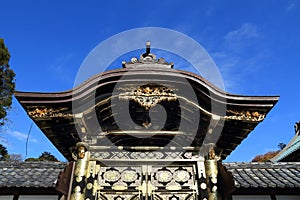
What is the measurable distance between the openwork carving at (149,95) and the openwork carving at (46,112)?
4.17 ft

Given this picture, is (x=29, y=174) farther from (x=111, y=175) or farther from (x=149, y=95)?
(x=149, y=95)

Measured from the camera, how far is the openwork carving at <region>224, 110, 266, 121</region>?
5633mm

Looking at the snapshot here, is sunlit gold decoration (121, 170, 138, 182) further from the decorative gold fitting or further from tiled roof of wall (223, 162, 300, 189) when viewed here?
tiled roof of wall (223, 162, 300, 189)

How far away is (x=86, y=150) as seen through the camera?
19.8ft

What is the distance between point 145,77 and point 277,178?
4.60 meters

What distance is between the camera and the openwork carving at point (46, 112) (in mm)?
5527

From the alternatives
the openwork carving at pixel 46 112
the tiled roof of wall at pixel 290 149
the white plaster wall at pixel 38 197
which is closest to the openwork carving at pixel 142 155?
the openwork carving at pixel 46 112

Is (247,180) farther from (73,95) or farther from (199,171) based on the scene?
(73,95)

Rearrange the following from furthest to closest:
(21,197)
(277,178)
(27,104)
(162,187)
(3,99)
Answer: (3,99)
(277,178)
(21,197)
(162,187)
(27,104)

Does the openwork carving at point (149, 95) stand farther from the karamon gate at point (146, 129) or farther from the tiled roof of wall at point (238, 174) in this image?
the tiled roof of wall at point (238, 174)

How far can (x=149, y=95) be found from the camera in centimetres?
580

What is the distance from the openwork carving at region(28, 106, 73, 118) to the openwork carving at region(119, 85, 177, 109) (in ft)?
4.17

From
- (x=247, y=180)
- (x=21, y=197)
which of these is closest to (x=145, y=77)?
(x=247, y=180)

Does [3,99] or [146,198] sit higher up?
[3,99]
